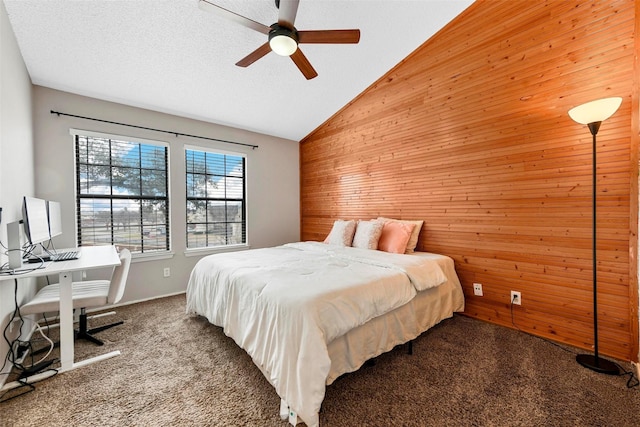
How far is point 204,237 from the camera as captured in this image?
12.9ft

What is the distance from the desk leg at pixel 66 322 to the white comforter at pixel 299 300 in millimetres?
897

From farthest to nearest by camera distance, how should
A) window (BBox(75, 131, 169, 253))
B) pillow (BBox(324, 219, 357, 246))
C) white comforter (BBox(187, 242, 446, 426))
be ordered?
pillow (BBox(324, 219, 357, 246)), window (BBox(75, 131, 169, 253)), white comforter (BBox(187, 242, 446, 426))

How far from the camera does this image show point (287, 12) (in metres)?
1.82

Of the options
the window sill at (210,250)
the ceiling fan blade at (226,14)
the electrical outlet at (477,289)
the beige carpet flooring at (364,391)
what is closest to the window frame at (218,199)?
Result: the window sill at (210,250)

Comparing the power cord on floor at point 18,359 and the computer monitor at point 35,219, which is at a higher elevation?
the computer monitor at point 35,219

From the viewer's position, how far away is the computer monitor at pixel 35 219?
1.80 metres

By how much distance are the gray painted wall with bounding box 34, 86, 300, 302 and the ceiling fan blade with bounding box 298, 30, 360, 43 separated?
239 cm

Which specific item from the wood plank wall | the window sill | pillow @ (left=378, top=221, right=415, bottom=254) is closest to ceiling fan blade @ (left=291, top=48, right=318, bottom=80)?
the wood plank wall

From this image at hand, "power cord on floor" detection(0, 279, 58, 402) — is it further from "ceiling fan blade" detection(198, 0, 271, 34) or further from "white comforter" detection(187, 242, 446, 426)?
"ceiling fan blade" detection(198, 0, 271, 34)

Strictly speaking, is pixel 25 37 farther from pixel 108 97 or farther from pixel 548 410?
pixel 548 410

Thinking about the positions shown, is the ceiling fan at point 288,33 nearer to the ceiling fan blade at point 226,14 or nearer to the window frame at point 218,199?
the ceiling fan blade at point 226,14

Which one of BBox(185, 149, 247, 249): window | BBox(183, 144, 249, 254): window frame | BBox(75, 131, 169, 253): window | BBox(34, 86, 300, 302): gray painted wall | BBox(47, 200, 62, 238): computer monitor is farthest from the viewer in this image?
BBox(185, 149, 247, 249): window

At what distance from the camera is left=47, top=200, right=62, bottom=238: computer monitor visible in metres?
2.32

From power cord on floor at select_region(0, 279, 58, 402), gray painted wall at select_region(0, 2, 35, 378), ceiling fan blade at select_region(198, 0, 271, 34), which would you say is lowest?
power cord on floor at select_region(0, 279, 58, 402)
